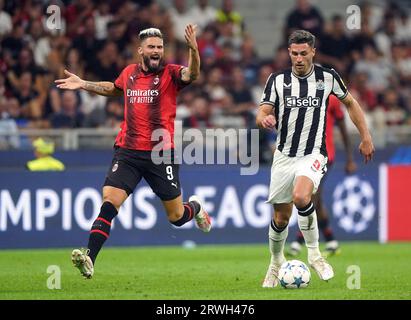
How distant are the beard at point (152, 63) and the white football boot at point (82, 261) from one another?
2097 millimetres

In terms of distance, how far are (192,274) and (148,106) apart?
2.10 m

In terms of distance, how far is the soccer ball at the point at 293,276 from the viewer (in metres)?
10.3

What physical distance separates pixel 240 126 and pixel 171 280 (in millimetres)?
6358

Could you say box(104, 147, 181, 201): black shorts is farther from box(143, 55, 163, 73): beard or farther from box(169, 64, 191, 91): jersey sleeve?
box(143, 55, 163, 73): beard

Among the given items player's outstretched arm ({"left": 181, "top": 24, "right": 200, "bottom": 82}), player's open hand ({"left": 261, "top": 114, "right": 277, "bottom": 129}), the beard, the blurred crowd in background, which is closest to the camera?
player's open hand ({"left": 261, "top": 114, "right": 277, "bottom": 129})

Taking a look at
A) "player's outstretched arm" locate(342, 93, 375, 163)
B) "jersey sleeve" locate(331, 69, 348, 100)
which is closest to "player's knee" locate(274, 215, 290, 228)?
"player's outstretched arm" locate(342, 93, 375, 163)

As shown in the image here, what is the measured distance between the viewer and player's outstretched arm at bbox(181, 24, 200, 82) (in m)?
10.3

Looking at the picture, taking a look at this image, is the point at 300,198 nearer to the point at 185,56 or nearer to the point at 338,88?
the point at 338,88

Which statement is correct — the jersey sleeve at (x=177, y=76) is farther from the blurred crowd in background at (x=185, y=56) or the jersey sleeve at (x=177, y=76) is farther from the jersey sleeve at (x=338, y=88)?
the blurred crowd in background at (x=185, y=56)

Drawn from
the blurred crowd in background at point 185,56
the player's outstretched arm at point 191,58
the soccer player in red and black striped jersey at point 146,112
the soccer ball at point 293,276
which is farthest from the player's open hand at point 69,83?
the blurred crowd in background at point 185,56

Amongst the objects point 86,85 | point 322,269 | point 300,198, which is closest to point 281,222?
point 300,198

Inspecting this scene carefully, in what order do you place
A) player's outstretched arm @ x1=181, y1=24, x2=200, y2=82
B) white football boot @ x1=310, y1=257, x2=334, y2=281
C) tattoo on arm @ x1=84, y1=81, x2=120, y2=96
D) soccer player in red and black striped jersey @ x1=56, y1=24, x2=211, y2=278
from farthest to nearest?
tattoo on arm @ x1=84, y1=81, x2=120, y2=96 < soccer player in red and black striped jersey @ x1=56, y1=24, x2=211, y2=278 < white football boot @ x1=310, y1=257, x2=334, y2=281 < player's outstretched arm @ x1=181, y1=24, x2=200, y2=82

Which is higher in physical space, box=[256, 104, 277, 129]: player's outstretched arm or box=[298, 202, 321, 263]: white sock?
box=[256, 104, 277, 129]: player's outstretched arm
